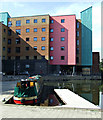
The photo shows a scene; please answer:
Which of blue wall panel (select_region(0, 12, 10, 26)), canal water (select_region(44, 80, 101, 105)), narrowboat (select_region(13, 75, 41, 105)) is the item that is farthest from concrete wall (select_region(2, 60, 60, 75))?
narrowboat (select_region(13, 75, 41, 105))

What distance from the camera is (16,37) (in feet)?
130

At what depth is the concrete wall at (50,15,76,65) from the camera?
38.4 metres

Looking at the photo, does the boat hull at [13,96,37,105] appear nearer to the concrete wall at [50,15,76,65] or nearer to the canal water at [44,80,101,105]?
the canal water at [44,80,101,105]

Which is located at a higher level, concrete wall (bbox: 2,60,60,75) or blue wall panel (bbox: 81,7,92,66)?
blue wall panel (bbox: 81,7,92,66)

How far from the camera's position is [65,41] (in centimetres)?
3884

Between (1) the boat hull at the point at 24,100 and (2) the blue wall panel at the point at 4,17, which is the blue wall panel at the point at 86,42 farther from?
(1) the boat hull at the point at 24,100

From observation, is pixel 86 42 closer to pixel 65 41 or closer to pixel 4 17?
pixel 65 41

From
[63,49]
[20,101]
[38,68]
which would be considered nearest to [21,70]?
[38,68]

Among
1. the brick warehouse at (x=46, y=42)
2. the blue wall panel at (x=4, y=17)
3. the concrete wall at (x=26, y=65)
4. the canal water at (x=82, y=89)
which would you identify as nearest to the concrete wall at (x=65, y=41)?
the brick warehouse at (x=46, y=42)

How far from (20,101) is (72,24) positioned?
1278 inches

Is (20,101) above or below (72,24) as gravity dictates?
below

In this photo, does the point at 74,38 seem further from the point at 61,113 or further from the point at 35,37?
the point at 61,113

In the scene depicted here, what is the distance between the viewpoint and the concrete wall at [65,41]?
38.4 meters

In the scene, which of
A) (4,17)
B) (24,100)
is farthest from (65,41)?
(24,100)
